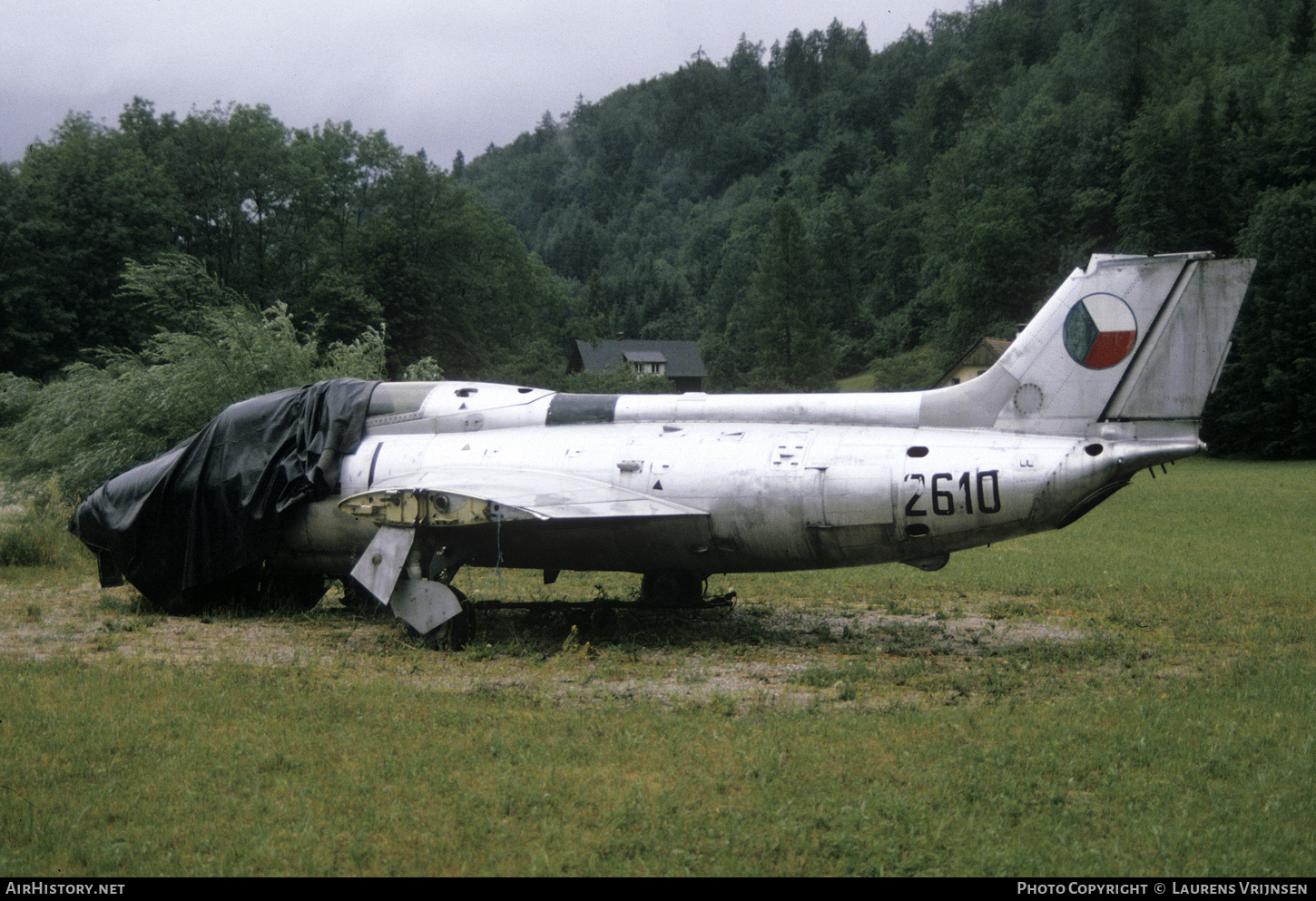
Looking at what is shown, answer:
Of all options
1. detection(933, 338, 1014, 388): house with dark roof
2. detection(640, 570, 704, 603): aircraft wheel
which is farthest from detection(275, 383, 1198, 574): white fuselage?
detection(933, 338, 1014, 388): house with dark roof

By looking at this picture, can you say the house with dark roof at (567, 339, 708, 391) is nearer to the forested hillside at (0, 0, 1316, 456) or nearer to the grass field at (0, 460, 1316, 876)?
the forested hillside at (0, 0, 1316, 456)

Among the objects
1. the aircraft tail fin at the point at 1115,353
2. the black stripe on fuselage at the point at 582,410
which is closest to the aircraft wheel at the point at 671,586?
the black stripe on fuselage at the point at 582,410

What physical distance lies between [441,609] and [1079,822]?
23.9 feet

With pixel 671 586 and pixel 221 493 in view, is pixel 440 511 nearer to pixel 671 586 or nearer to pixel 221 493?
pixel 671 586

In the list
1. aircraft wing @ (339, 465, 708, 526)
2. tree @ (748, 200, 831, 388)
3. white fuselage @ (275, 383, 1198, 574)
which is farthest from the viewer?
tree @ (748, 200, 831, 388)

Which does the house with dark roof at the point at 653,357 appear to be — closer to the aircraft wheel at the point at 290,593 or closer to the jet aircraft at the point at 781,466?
the aircraft wheel at the point at 290,593

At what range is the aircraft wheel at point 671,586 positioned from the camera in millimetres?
12664

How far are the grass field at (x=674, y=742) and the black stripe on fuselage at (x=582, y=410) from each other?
2.55 meters

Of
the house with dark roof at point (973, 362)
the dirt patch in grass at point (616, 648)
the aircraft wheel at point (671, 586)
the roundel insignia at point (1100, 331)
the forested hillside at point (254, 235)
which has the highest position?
the forested hillside at point (254, 235)

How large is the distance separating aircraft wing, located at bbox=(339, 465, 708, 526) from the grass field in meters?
1.54

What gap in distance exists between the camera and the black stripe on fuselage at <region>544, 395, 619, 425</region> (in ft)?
41.6

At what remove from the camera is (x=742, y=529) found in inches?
448
